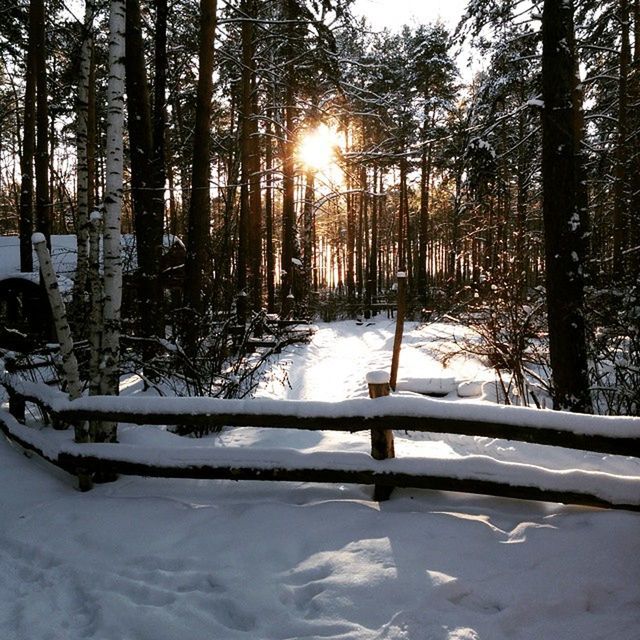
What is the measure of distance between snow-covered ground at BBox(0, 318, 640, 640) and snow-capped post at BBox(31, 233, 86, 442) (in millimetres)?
935

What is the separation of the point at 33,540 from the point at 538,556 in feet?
12.0

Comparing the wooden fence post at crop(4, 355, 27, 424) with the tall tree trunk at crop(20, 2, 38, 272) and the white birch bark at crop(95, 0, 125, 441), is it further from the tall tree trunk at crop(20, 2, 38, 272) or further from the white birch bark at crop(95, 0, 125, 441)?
the tall tree trunk at crop(20, 2, 38, 272)

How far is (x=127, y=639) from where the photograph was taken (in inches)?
101

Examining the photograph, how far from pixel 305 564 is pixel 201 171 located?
7.30 meters

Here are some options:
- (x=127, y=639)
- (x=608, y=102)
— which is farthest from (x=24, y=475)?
(x=608, y=102)

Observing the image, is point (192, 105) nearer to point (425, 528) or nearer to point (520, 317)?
point (520, 317)

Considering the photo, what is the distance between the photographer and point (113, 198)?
4.52 metres

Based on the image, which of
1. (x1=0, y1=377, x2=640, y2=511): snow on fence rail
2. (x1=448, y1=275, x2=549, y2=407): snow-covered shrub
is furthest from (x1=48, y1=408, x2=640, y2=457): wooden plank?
(x1=448, y1=275, x2=549, y2=407): snow-covered shrub

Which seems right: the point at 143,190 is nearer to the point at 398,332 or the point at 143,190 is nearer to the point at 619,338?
the point at 398,332

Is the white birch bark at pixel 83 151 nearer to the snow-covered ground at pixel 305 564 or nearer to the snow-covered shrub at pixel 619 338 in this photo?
the snow-covered ground at pixel 305 564

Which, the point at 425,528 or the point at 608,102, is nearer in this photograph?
the point at 425,528

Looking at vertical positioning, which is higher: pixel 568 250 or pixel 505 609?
pixel 568 250

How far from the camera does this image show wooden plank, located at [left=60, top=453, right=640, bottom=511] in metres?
3.28

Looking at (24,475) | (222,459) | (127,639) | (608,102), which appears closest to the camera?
(127,639)
